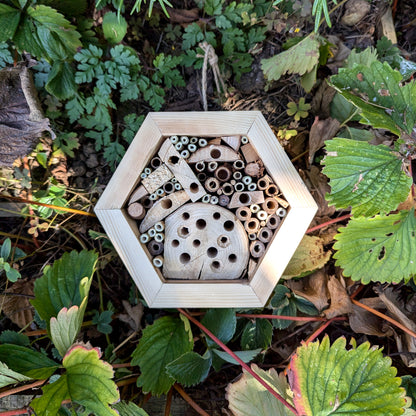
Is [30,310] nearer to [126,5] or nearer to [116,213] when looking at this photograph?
[116,213]

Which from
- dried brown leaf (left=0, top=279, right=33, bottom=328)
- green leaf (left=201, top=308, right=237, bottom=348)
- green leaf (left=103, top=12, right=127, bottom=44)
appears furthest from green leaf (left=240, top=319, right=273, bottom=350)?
green leaf (left=103, top=12, right=127, bottom=44)

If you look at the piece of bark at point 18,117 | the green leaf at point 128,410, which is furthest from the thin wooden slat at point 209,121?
the green leaf at point 128,410

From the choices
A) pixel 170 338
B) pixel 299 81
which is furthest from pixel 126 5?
pixel 170 338

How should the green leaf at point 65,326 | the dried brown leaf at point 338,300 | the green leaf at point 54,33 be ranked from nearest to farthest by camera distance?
the green leaf at point 65,326, the green leaf at point 54,33, the dried brown leaf at point 338,300

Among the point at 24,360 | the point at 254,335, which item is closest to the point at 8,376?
the point at 24,360

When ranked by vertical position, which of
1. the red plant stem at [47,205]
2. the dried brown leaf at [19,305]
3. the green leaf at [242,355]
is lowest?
the green leaf at [242,355]

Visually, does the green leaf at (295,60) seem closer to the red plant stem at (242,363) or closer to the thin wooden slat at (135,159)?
the thin wooden slat at (135,159)

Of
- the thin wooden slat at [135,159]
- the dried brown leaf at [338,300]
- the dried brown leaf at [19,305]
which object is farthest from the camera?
the dried brown leaf at [19,305]
